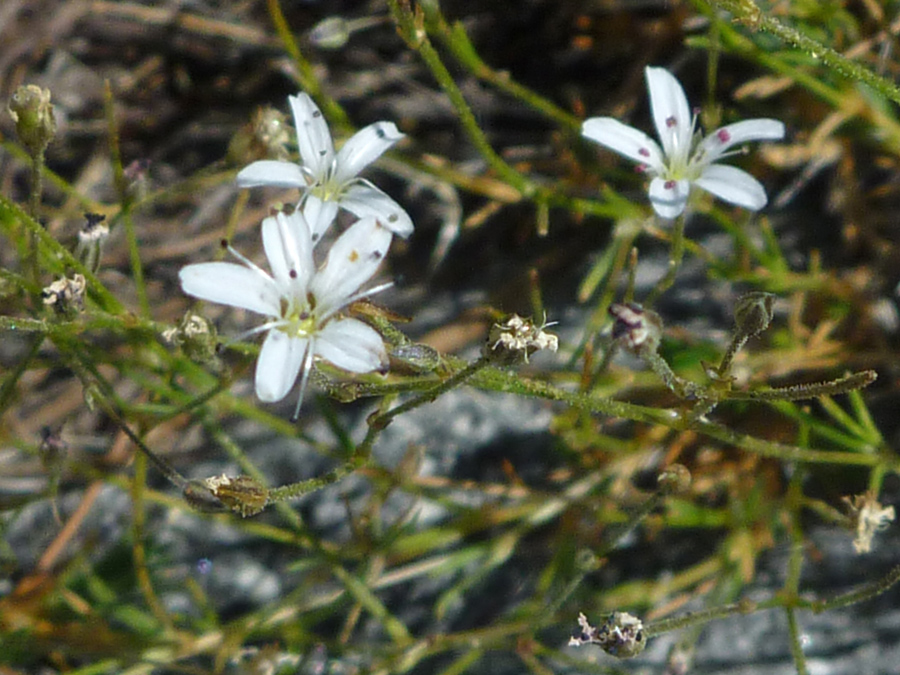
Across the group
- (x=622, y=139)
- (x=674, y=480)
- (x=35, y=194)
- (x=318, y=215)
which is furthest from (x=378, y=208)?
(x=674, y=480)

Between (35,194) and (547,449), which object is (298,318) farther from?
(547,449)

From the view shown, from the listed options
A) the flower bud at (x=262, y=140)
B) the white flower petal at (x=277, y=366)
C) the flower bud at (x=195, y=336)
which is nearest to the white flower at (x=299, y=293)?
the white flower petal at (x=277, y=366)

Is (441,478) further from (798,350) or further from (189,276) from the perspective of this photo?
(189,276)

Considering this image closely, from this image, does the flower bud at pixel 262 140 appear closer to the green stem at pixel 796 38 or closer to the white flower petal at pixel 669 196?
the white flower petal at pixel 669 196

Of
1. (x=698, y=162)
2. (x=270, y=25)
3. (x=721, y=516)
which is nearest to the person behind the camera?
(x=698, y=162)

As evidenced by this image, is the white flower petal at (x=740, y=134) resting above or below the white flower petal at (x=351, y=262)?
above

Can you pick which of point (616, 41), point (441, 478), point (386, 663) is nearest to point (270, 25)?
point (616, 41)

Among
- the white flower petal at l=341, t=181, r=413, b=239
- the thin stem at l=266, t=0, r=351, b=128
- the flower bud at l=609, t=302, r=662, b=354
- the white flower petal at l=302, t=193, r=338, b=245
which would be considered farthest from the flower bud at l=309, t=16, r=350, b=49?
the flower bud at l=609, t=302, r=662, b=354
